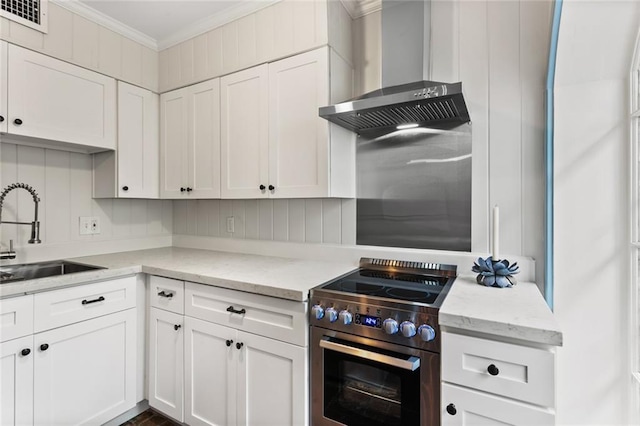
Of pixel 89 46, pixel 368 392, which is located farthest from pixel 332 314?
pixel 89 46

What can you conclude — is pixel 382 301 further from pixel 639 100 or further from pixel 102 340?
pixel 102 340

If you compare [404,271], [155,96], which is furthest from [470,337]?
[155,96]

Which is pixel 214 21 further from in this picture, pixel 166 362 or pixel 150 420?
pixel 150 420

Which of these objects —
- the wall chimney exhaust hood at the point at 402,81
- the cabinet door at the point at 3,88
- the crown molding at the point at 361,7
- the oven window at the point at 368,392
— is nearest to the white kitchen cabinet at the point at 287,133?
the wall chimney exhaust hood at the point at 402,81

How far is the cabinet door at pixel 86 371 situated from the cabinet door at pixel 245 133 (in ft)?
3.27

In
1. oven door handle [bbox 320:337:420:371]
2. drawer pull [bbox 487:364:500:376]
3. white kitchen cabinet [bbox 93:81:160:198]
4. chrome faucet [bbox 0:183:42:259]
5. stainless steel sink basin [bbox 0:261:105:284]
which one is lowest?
oven door handle [bbox 320:337:420:371]

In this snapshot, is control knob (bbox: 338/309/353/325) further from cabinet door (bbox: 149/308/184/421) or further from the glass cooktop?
cabinet door (bbox: 149/308/184/421)

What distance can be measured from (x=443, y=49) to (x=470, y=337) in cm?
149

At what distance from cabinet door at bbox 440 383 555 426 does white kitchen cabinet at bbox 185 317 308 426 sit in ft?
1.89

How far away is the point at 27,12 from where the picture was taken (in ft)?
5.87

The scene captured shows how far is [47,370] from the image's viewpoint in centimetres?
154

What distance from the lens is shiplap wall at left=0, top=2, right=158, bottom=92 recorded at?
1801 millimetres

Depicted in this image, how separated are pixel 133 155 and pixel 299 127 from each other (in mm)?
1329

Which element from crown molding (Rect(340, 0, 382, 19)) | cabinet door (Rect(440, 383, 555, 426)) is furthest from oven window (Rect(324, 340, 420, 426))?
crown molding (Rect(340, 0, 382, 19))
